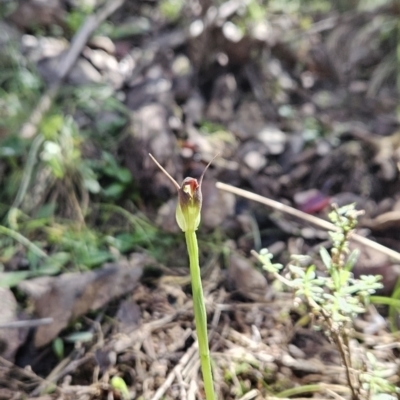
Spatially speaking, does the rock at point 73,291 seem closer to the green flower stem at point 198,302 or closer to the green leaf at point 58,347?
the green leaf at point 58,347

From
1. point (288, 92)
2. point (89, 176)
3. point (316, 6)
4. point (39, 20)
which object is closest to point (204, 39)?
point (288, 92)

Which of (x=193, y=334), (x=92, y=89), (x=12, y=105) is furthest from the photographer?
(x=92, y=89)

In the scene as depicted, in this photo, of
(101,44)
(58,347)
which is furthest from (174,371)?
(101,44)

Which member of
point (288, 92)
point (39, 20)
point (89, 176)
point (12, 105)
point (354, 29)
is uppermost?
point (354, 29)

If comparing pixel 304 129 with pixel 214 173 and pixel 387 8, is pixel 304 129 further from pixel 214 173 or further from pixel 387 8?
pixel 387 8

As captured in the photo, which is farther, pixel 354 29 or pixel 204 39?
pixel 354 29

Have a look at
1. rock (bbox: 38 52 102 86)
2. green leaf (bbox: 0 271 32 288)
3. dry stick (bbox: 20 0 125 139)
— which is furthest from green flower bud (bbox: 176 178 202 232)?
rock (bbox: 38 52 102 86)

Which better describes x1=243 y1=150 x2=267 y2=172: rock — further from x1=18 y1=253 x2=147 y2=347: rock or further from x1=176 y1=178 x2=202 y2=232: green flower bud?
x1=176 y1=178 x2=202 y2=232: green flower bud

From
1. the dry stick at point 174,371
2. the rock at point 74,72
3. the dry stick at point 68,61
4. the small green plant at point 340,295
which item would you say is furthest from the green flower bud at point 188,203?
the rock at point 74,72
